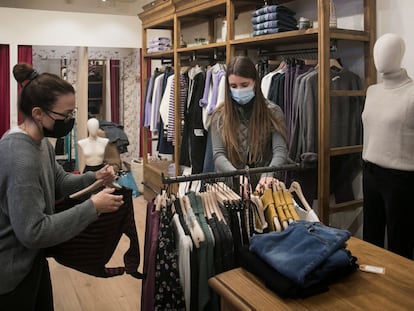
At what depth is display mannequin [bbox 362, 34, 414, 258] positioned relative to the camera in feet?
7.81

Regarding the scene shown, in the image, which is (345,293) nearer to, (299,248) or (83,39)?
(299,248)

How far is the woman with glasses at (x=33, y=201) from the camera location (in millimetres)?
1460

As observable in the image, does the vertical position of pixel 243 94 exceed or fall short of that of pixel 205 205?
it exceeds it

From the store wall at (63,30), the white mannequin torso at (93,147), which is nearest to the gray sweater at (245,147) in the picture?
the white mannequin torso at (93,147)

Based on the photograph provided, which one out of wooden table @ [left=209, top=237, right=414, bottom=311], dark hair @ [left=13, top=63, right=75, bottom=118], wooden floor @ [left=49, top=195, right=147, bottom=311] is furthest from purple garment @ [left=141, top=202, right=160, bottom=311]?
wooden floor @ [left=49, top=195, right=147, bottom=311]

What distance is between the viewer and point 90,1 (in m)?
7.35

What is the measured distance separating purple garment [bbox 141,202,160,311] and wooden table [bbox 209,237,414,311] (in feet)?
1.20

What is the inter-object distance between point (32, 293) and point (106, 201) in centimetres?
45

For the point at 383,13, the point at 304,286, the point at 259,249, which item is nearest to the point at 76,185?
the point at 259,249

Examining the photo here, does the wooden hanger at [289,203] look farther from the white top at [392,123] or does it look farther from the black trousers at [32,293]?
the black trousers at [32,293]

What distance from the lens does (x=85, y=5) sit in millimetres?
7344

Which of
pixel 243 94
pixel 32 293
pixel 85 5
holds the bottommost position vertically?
pixel 32 293

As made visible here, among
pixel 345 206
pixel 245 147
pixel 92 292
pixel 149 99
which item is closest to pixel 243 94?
pixel 245 147

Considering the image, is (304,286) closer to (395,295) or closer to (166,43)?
(395,295)
